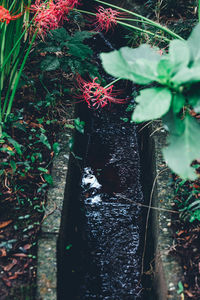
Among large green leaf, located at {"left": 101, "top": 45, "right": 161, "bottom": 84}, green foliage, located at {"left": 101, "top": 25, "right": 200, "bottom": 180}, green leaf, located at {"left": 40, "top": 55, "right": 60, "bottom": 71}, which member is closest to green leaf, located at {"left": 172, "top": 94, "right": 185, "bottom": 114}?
green foliage, located at {"left": 101, "top": 25, "right": 200, "bottom": 180}

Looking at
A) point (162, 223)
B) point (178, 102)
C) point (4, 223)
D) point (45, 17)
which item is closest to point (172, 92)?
point (178, 102)

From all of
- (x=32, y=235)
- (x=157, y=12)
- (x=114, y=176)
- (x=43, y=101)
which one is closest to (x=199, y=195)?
(x=114, y=176)

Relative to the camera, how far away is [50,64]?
240 cm

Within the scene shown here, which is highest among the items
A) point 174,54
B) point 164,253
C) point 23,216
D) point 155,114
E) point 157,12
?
point 157,12

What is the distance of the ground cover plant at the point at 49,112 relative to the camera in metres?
1.25

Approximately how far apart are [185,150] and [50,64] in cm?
146

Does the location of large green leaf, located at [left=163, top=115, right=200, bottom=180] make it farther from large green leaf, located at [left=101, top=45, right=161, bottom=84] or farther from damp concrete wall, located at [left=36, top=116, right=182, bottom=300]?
damp concrete wall, located at [left=36, top=116, right=182, bottom=300]

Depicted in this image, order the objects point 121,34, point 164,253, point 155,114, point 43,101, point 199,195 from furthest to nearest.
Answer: point 121,34
point 43,101
point 199,195
point 164,253
point 155,114

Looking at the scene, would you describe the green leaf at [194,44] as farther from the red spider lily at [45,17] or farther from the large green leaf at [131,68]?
the red spider lily at [45,17]

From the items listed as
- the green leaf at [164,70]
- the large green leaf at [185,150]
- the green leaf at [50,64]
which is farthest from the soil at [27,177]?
the green leaf at [164,70]

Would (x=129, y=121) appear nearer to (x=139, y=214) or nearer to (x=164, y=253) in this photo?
(x=139, y=214)

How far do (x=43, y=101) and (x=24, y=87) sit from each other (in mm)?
222

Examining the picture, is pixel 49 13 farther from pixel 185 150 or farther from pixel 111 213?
pixel 185 150

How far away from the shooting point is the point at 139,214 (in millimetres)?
2578
